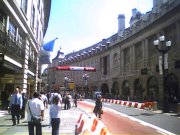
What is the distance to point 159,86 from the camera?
4616cm

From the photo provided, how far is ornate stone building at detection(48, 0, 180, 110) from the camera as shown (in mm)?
42531

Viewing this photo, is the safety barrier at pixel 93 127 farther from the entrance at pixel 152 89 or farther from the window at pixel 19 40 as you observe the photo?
the entrance at pixel 152 89

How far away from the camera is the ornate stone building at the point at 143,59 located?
4253 centimetres

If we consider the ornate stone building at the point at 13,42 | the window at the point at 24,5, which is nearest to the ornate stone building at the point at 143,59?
the ornate stone building at the point at 13,42

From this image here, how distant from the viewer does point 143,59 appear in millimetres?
53750

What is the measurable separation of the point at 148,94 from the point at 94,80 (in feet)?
139

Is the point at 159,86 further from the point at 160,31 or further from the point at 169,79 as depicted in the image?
the point at 160,31

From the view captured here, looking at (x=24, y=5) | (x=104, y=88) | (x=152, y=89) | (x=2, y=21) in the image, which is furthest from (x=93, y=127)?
(x=104, y=88)

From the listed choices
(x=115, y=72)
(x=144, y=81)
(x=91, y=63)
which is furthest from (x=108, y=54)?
(x=144, y=81)

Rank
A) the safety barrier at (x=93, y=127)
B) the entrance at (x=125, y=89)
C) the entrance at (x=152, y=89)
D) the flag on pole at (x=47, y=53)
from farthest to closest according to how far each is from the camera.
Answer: the entrance at (x=125, y=89) → the entrance at (x=152, y=89) → the flag on pole at (x=47, y=53) → the safety barrier at (x=93, y=127)

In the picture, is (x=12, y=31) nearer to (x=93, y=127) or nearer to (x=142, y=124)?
(x=142, y=124)

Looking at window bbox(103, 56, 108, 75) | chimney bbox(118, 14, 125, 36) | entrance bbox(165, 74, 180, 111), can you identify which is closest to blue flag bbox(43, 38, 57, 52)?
entrance bbox(165, 74, 180, 111)

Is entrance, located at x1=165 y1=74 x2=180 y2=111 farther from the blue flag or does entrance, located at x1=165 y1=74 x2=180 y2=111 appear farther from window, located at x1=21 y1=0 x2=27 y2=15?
window, located at x1=21 y1=0 x2=27 y2=15

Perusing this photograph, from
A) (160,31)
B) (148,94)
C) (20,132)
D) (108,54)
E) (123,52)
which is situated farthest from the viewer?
(108,54)
